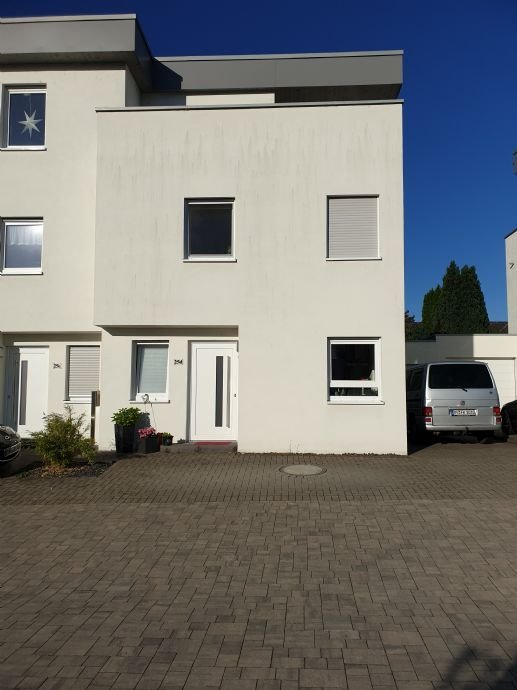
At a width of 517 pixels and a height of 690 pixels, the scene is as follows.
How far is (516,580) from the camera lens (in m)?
4.72

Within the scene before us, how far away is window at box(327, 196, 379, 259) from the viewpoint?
11289 millimetres

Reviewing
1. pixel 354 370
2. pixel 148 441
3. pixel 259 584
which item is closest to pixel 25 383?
pixel 148 441

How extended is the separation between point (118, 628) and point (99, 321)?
804 cm

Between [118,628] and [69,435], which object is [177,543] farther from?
[69,435]

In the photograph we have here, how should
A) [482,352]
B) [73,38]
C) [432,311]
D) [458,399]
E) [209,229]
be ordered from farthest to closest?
[432,311] < [482,352] < [458,399] < [73,38] < [209,229]

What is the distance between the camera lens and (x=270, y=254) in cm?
1118

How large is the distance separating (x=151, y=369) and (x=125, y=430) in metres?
1.52

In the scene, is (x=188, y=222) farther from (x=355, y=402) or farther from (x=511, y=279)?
(x=511, y=279)

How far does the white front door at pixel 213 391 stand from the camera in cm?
1169

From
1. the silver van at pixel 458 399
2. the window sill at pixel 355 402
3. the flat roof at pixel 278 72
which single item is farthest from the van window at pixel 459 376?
the flat roof at pixel 278 72

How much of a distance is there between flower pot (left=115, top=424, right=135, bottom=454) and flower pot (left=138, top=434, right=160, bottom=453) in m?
0.17

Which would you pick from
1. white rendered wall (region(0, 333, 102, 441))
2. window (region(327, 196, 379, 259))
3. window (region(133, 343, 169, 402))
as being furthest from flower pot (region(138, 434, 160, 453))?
window (region(327, 196, 379, 259))

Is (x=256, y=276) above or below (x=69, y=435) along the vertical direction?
above

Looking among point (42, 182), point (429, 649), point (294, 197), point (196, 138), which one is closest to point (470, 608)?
point (429, 649)
